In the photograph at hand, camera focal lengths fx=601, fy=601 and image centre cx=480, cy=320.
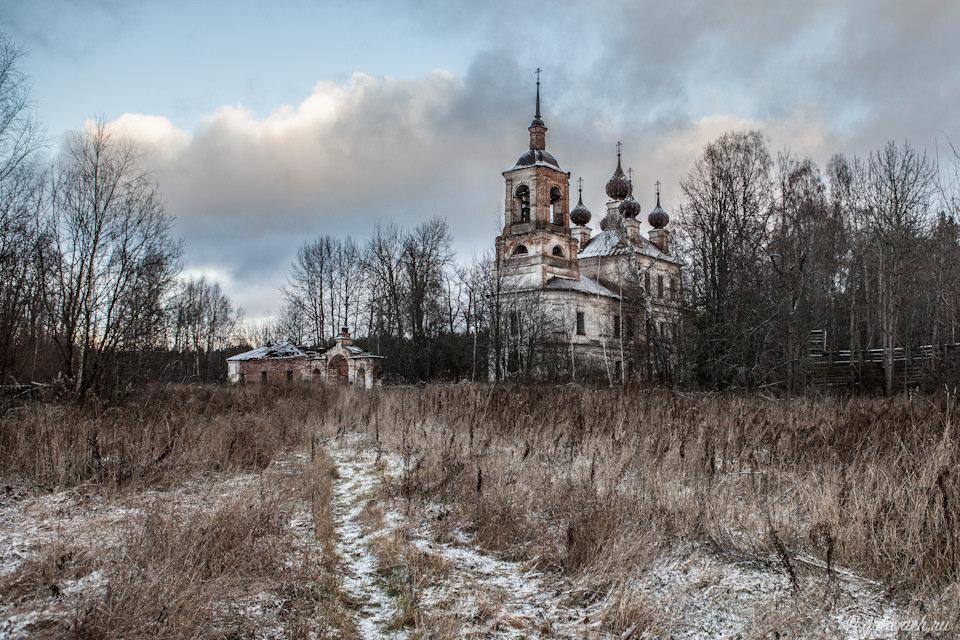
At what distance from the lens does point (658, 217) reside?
5138cm

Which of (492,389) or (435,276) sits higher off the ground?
(435,276)

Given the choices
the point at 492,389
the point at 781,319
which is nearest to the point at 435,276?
the point at 781,319

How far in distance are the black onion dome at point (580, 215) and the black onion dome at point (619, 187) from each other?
3.42 m

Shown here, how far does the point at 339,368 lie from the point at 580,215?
2707 centimetres

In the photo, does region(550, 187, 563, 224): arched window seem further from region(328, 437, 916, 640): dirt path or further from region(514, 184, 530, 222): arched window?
region(328, 437, 916, 640): dirt path

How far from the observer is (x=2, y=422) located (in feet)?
22.8

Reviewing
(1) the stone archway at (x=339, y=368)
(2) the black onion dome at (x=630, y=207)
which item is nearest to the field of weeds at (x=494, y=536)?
(1) the stone archway at (x=339, y=368)

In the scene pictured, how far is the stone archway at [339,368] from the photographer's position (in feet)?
104

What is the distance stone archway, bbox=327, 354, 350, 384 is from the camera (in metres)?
31.8

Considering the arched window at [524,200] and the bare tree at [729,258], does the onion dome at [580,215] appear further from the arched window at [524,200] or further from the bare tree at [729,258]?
→ the bare tree at [729,258]

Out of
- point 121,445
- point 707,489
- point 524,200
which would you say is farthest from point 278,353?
point 707,489

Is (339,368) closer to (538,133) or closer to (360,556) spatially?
(538,133)

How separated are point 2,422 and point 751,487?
7.98 metres

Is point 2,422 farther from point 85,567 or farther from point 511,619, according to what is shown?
point 511,619
